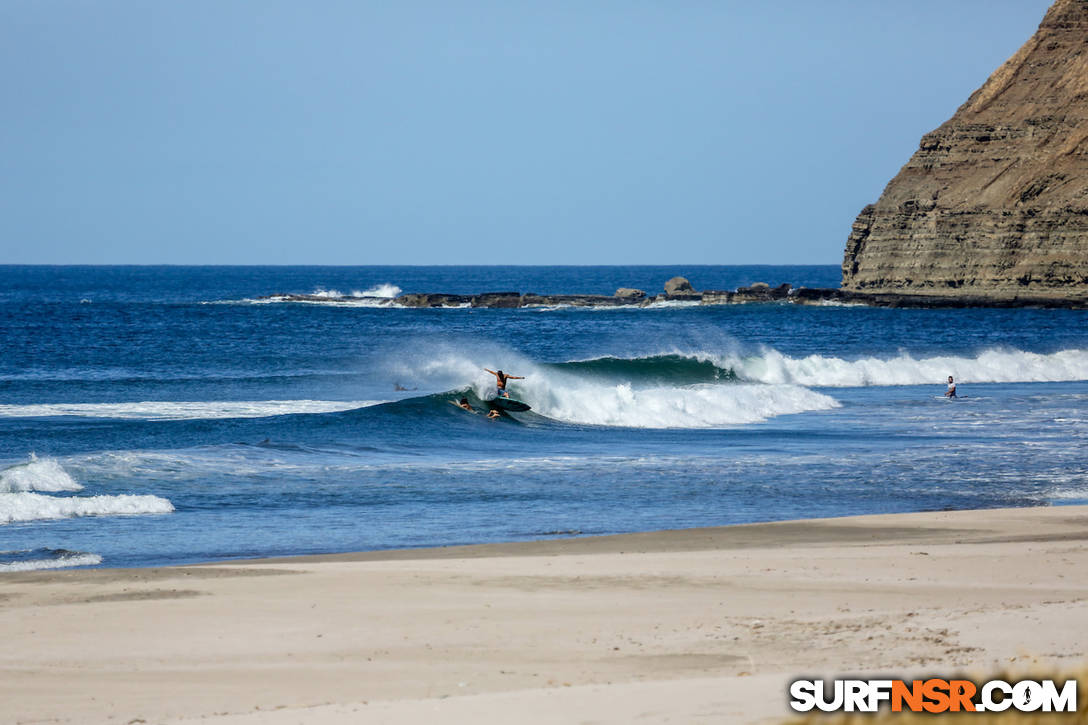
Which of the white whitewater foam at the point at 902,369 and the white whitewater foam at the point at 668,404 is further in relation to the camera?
the white whitewater foam at the point at 902,369

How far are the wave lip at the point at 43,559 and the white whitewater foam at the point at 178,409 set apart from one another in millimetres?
15069

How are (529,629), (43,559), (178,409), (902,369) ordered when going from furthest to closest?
(902,369), (178,409), (43,559), (529,629)

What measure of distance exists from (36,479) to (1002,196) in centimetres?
7843

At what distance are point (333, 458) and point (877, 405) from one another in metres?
16.5

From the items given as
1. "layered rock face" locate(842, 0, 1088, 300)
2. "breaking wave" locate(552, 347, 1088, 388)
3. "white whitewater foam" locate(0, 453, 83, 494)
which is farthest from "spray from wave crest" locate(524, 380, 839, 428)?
"layered rock face" locate(842, 0, 1088, 300)

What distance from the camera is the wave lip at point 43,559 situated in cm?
1206

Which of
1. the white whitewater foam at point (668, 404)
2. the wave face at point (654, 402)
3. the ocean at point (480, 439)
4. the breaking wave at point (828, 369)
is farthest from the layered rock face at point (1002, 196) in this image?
the white whitewater foam at point (668, 404)

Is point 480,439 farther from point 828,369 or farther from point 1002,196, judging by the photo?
point 1002,196

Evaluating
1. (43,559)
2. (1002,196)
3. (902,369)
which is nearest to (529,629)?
(43,559)

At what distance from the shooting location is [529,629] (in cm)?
895

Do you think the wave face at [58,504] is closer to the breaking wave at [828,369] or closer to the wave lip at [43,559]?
the wave lip at [43,559]

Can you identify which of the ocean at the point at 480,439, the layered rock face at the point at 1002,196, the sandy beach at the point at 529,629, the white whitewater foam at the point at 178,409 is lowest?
the white whitewater foam at the point at 178,409

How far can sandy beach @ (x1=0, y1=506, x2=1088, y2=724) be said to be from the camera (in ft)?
23.4

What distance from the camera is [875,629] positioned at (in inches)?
336
